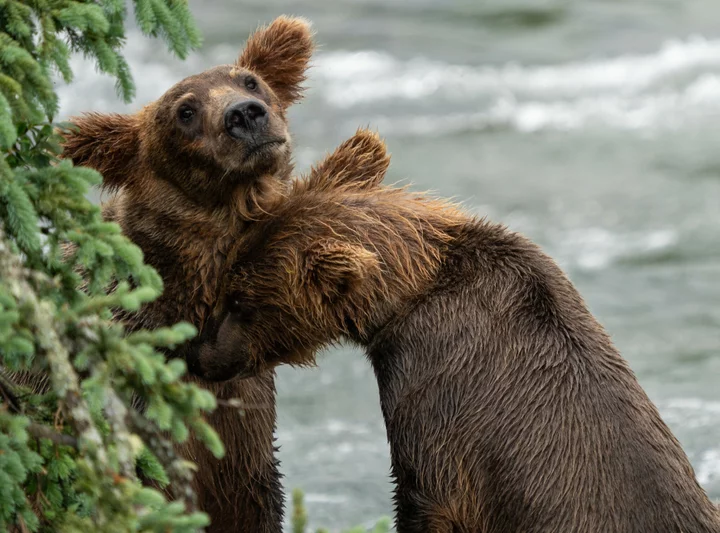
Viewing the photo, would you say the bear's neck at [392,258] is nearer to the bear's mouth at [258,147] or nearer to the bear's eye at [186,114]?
the bear's mouth at [258,147]

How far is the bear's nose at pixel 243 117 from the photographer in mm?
5230

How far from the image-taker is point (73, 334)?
350 centimetres

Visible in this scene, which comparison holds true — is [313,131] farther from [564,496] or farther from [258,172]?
[564,496]

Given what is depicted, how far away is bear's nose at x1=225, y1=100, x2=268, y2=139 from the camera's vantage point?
5.23 meters

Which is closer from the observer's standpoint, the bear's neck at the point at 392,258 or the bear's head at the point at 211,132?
the bear's neck at the point at 392,258

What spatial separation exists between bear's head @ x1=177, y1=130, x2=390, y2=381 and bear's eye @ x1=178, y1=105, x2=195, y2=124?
2.01 feet

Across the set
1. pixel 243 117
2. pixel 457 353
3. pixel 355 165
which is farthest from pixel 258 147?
pixel 457 353

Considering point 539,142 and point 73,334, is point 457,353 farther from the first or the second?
point 539,142

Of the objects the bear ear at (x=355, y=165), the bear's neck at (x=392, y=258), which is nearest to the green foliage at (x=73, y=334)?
the bear ear at (x=355, y=165)

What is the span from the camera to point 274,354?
16.9 feet

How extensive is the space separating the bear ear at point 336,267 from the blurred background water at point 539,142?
277 cm

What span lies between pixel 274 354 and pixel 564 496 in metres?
1.35

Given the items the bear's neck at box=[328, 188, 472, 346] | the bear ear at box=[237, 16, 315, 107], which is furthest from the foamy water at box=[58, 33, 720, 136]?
the bear's neck at box=[328, 188, 472, 346]

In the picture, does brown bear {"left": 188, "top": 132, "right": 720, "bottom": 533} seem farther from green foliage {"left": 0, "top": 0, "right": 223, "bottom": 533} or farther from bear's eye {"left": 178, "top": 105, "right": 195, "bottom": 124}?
green foliage {"left": 0, "top": 0, "right": 223, "bottom": 533}
